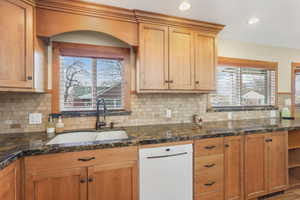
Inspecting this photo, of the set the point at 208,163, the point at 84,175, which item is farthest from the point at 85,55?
Answer: the point at 208,163

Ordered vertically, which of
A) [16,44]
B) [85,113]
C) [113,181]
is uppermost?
[16,44]

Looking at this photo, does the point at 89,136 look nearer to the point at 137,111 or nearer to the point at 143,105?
the point at 137,111

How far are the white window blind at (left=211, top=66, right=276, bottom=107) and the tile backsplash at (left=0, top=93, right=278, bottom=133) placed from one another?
212 millimetres

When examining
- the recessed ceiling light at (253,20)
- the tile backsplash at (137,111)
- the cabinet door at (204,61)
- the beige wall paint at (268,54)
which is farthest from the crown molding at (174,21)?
the tile backsplash at (137,111)

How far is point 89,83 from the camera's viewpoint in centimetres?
221

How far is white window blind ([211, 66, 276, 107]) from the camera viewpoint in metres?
2.83

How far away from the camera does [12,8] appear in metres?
1.42

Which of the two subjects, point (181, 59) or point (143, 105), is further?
point (143, 105)

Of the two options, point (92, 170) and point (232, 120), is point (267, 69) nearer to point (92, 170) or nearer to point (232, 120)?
point (232, 120)

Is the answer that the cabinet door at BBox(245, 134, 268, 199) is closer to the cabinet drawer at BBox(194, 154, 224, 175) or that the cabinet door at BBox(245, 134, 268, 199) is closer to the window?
the cabinet drawer at BBox(194, 154, 224, 175)

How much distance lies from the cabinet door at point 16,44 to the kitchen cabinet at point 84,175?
0.72 m

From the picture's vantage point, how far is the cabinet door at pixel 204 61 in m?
2.21

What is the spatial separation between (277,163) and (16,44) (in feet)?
10.8

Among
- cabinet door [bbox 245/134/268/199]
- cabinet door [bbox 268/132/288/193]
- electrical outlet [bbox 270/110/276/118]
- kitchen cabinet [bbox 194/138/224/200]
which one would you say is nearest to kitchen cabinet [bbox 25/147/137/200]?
kitchen cabinet [bbox 194/138/224/200]
